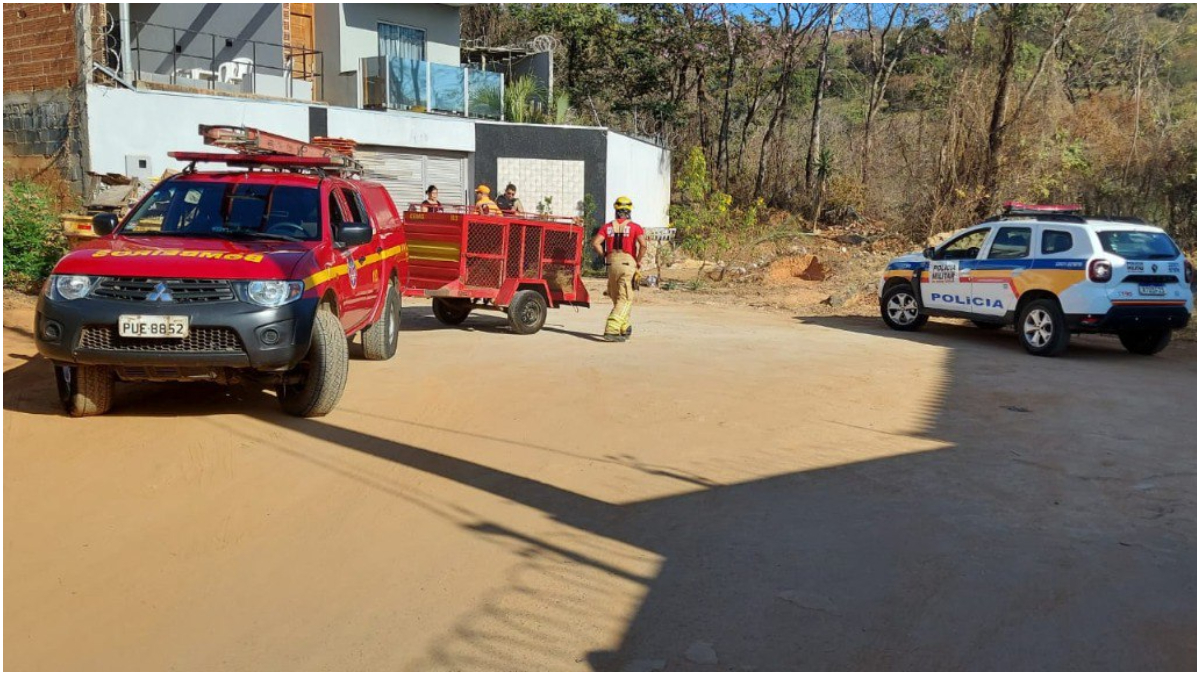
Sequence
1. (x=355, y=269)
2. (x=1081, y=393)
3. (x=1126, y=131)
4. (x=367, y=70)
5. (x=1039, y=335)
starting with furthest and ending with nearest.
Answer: (x=1126, y=131), (x=367, y=70), (x=1039, y=335), (x=1081, y=393), (x=355, y=269)

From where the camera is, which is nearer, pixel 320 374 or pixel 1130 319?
pixel 320 374

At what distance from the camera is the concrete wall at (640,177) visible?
2486 cm

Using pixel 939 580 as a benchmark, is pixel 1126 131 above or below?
above

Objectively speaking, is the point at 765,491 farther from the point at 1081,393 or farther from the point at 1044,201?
the point at 1044,201

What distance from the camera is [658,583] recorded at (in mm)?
5016

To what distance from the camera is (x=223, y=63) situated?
74.1 feet

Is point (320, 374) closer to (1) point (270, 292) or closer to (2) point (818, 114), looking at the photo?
(1) point (270, 292)

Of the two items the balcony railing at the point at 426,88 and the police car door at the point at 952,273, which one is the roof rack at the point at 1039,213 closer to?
the police car door at the point at 952,273

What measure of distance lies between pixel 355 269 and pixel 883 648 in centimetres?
626

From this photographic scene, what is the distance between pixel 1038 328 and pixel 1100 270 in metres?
1.08

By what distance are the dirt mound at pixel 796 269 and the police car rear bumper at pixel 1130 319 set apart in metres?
9.68

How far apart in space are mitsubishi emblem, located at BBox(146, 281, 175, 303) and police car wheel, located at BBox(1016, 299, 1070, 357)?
1024 centimetres

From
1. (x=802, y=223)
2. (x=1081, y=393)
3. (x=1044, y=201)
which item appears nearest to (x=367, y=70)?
(x=802, y=223)

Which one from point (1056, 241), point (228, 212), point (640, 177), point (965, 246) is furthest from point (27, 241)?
point (640, 177)
